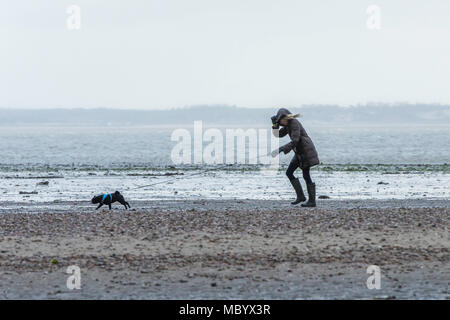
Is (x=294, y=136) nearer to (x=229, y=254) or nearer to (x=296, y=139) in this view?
(x=296, y=139)

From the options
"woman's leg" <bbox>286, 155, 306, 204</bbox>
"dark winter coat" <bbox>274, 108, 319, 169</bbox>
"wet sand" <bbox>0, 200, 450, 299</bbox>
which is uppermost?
"dark winter coat" <bbox>274, 108, 319, 169</bbox>

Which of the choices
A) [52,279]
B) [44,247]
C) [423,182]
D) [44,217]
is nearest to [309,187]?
[44,217]

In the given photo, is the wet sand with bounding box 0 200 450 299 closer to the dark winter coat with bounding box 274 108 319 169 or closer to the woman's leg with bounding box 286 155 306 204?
the dark winter coat with bounding box 274 108 319 169

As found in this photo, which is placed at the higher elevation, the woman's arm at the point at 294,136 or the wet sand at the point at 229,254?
the woman's arm at the point at 294,136

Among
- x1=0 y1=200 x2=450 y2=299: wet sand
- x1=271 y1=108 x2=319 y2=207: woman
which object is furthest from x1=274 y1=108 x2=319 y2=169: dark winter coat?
x1=0 y1=200 x2=450 y2=299: wet sand

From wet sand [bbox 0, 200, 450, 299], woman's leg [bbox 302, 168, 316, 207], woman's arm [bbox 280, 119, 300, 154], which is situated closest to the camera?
wet sand [bbox 0, 200, 450, 299]

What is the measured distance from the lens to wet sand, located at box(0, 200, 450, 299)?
Answer: 8.57 meters

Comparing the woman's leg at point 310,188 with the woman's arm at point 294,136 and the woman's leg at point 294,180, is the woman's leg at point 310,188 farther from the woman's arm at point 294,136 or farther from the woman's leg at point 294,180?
the woman's arm at point 294,136

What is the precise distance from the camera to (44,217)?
572 inches

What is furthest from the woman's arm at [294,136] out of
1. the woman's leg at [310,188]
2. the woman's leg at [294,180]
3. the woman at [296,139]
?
the woman's leg at [310,188]

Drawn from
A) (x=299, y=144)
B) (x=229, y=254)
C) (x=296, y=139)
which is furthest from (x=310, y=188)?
(x=229, y=254)

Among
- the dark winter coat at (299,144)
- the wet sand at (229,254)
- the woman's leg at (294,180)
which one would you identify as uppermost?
the dark winter coat at (299,144)

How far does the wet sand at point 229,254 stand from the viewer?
8570 millimetres

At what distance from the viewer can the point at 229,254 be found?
1054 centimetres
